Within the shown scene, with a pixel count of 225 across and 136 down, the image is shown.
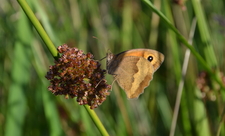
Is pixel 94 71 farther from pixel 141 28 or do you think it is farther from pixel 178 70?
pixel 141 28

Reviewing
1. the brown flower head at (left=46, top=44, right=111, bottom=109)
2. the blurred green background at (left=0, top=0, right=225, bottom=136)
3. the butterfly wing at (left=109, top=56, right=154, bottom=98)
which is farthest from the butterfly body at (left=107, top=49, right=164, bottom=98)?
the brown flower head at (left=46, top=44, right=111, bottom=109)

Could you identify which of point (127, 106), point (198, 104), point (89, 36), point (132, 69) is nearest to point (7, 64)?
point (89, 36)

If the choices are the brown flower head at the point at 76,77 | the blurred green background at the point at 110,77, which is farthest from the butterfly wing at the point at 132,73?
the brown flower head at the point at 76,77

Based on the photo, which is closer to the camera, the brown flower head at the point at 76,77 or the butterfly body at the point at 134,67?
the brown flower head at the point at 76,77

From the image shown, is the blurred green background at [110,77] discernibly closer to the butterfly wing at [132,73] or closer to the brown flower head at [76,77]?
the butterfly wing at [132,73]

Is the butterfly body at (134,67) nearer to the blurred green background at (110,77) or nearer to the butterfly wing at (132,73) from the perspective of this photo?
the butterfly wing at (132,73)
